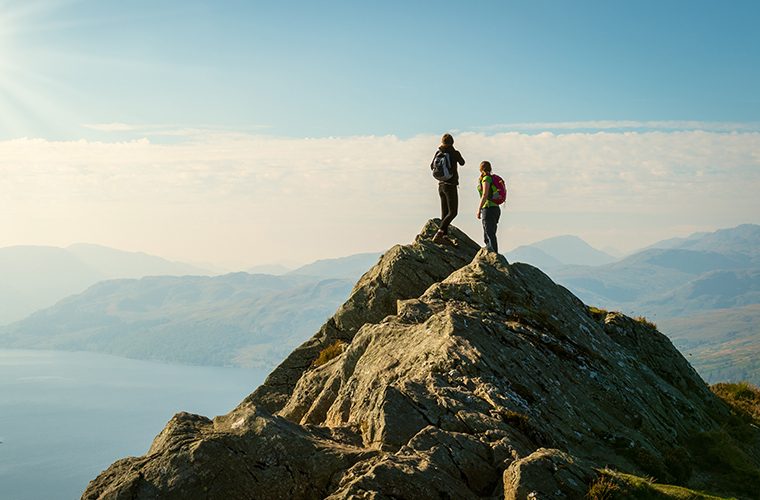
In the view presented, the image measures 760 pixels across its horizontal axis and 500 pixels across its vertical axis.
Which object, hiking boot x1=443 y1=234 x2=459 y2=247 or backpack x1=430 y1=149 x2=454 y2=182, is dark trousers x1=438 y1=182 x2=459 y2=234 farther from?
backpack x1=430 y1=149 x2=454 y2=182

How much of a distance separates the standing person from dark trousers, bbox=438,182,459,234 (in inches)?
67.0

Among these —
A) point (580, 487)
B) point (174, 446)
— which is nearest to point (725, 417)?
point (580, 487)

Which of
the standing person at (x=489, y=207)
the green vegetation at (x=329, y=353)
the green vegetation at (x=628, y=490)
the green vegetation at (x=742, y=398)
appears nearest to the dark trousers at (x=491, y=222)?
the standing person at (x=489, y=207)

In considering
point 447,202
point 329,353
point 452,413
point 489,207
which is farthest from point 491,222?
point 452,413

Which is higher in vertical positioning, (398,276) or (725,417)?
(398,276)

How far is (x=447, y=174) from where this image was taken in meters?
28.3

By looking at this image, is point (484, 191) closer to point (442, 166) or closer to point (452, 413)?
point (442, 166)

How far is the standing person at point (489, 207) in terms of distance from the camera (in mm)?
27609

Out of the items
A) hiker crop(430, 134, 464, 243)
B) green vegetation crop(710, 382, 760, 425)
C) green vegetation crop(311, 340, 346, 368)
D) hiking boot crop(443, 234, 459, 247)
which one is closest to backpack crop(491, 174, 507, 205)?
hiker crop(430, 134, 464, 243)

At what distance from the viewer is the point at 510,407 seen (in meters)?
15.5

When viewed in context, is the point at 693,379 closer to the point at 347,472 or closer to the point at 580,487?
the point at 580,487

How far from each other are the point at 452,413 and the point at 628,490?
4.26 m

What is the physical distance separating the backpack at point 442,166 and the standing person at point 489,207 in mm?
1536

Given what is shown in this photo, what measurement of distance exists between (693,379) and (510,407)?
16.3m
